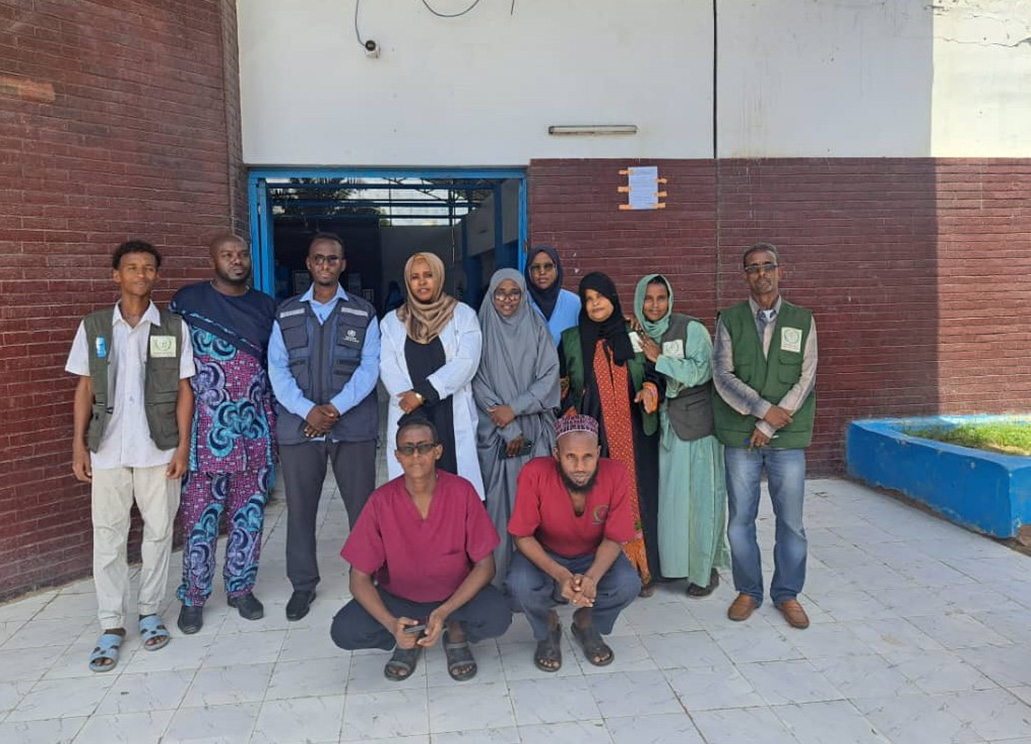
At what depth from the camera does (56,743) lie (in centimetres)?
270

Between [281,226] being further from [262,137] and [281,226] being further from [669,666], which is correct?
[669,666]

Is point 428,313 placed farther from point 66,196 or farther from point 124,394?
point 66,196

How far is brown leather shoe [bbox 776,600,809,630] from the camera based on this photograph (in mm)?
3496

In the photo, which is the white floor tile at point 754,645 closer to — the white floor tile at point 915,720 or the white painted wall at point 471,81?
the white floor tile at point 915,720

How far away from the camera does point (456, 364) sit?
11.5 feet

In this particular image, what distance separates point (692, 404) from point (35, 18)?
158 inches

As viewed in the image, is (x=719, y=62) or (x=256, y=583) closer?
(x=256, y=583)

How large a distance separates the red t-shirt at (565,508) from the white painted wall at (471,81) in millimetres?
3190

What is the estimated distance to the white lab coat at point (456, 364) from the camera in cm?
355

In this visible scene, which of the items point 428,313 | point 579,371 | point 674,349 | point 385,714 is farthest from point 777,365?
point 385,714

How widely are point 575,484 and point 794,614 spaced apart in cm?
132

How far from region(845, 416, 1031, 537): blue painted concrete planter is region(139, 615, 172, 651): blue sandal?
4.63 meters

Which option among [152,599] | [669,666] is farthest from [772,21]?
[152,599]

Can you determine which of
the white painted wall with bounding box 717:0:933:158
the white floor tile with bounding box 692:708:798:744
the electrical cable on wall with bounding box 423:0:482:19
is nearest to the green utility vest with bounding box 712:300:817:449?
the white floor tile with bounding box 692:708:798:744
